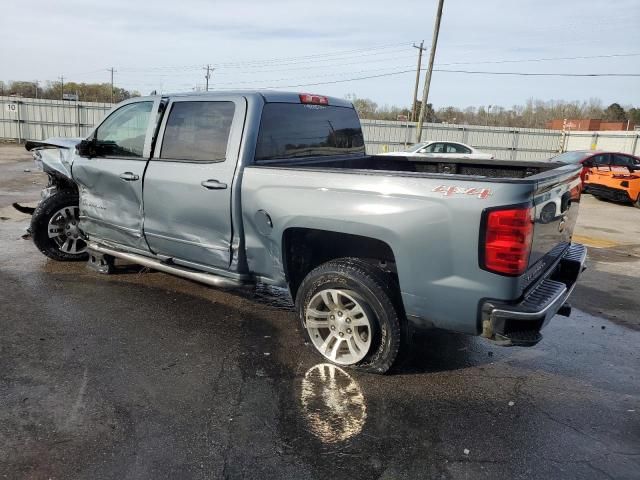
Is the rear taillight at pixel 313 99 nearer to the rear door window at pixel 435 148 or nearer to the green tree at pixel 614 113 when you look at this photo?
the rear door window at pixel 435 148

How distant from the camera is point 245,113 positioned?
13.6 ft

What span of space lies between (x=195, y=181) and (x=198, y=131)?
0.48m

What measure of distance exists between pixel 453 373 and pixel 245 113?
260 cm

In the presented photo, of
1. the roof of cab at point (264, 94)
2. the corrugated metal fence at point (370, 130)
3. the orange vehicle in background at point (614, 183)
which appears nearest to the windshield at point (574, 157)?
the orange vehicle in background at point (614, 183)

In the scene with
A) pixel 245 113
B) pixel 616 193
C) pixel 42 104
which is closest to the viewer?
pixel 245 113

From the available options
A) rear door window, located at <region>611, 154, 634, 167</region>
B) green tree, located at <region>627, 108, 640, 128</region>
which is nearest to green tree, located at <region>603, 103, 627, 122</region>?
green tree, located at <region>627, 108, 640, 128</region>

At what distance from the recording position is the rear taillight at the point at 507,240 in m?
2.93

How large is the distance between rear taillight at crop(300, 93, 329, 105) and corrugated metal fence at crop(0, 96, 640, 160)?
24247mm

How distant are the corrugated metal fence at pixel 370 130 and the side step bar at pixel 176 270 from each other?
2444 cm

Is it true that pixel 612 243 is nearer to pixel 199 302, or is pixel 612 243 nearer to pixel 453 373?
pixel 453 373

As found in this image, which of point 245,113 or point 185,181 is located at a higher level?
point 245,113

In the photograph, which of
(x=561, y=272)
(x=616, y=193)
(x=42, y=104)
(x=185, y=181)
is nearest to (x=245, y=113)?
(x=185, y=181)

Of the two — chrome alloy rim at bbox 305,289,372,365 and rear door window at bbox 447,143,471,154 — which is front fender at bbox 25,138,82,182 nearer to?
chrome alloy rim at bbox 305,289,372,365

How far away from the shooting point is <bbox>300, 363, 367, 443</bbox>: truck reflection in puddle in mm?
3090
